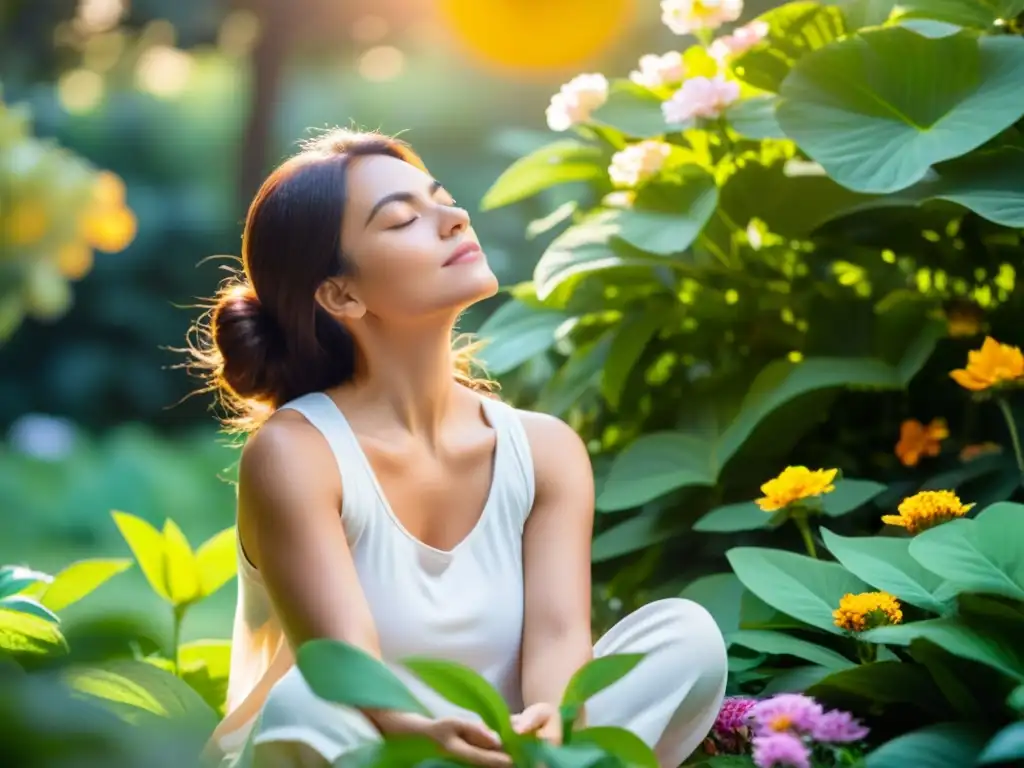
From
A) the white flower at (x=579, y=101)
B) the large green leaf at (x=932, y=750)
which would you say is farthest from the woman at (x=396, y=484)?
the white flower at (x=579, y=101)

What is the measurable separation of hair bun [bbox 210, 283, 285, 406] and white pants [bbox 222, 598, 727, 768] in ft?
1.07

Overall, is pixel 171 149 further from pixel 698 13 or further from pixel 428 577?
pixel 428 577

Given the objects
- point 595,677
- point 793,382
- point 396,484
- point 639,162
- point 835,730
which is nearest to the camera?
point 595,677

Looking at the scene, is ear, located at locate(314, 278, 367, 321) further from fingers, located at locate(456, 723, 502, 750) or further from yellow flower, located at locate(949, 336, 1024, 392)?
yellow flower, located at locate(949, 336, 1024, 392)

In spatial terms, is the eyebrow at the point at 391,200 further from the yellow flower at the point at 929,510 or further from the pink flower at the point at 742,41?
the pink flower at the point at 742,41

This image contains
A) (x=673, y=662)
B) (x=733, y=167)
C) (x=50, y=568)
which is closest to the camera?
(x=673, y=662)

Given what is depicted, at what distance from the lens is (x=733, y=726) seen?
46.1 inches

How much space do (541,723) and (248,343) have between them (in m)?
0.45

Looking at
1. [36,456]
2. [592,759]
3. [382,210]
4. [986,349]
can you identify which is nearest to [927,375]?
[986,349]

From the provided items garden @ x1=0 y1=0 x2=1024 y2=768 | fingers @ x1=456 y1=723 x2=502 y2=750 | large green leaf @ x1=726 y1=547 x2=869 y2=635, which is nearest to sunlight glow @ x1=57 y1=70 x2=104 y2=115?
garden @ x1=0 y1=0 x2=1024 y2=768

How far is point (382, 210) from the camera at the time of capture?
116 cm

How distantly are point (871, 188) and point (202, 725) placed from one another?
134 centimetres

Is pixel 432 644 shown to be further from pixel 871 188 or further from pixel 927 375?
pixel 927 375

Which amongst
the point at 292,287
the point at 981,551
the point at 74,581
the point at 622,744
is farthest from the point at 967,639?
the point at 74,581
